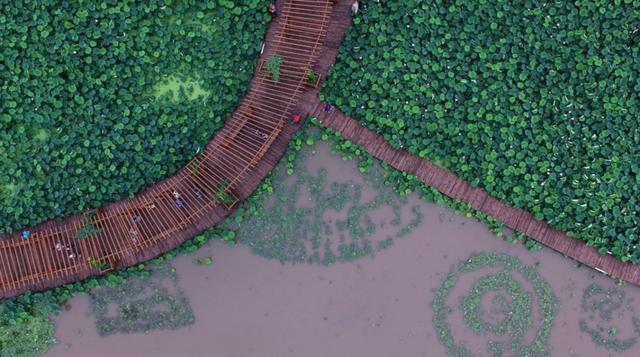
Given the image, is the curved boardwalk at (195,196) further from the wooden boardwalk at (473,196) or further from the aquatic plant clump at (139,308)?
the wooden boardwalk at (473,196)

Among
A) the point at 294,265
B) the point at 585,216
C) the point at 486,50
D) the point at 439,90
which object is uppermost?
the point at 486,50

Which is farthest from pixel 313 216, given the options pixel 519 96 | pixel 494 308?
pixel 519 96

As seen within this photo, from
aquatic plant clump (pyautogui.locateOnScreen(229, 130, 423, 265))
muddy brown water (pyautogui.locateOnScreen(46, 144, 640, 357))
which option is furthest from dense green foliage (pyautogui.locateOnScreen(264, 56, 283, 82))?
muddy brown water (pyautogui.locateOnScreen(46, 144, 640, 357))

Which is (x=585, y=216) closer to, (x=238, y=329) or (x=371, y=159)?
(x=371, y=159)

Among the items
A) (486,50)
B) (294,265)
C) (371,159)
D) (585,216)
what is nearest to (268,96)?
(371,159)

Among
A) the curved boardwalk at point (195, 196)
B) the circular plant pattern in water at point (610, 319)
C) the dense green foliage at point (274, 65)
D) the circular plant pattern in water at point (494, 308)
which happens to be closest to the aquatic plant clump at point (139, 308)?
the curved boardwalk at point (195, 196)

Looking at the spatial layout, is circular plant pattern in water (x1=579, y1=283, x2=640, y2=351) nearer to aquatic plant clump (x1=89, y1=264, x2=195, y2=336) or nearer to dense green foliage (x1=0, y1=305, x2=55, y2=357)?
aquatic plant clump (x1=89, y1=264, x2=195, y2=336)
